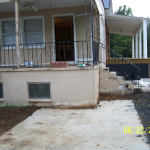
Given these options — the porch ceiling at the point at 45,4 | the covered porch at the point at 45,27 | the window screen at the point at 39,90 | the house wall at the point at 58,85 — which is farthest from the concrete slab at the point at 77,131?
the porch ceiling at the point at 45,4

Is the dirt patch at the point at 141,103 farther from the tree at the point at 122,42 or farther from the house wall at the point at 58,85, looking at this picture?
the tree at the point at 122,42

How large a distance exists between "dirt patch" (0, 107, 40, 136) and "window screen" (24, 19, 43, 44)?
3.32m

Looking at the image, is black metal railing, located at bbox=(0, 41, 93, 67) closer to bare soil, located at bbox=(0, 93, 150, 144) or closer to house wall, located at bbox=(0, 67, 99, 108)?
house wall, located at bbox=(0, 67, 99, 108)

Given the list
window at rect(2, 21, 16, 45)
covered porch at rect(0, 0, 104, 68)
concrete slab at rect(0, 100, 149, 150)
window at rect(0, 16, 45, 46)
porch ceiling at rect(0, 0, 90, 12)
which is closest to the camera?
concrete slab at rect(0, 100, 149, 150)

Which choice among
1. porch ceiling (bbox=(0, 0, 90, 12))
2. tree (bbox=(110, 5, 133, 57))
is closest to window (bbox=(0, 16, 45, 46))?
porch ceiling (bbox=(0, 0, 90, 12))

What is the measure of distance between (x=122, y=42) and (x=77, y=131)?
3255 centimetres

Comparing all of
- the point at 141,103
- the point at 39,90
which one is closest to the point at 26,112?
the point at 39,90

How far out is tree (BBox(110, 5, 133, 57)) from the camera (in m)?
33.5

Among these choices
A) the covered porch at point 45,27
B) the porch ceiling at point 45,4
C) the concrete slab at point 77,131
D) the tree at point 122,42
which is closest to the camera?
the concrete slab at point 77,131

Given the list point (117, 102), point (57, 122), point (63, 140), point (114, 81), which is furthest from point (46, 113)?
point (114, 81)

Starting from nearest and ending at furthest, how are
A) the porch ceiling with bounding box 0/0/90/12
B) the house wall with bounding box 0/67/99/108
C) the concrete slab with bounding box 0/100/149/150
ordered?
the concrete slab with bounding box 0/100/149/150 < the house wall with bounding box 0/67/99/108 < the porch ceiling with bounding box 0/0/90/12

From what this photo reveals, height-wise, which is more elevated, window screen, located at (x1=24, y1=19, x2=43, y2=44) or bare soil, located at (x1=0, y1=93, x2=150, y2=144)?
window screen, located at (x1=24, y1=19, x2=43, y2=44)

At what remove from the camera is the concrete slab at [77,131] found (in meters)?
3.09

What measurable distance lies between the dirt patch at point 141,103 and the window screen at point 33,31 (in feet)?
11.6
